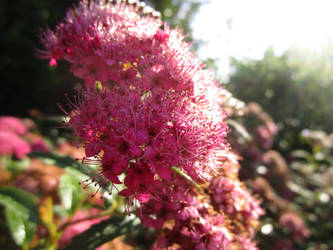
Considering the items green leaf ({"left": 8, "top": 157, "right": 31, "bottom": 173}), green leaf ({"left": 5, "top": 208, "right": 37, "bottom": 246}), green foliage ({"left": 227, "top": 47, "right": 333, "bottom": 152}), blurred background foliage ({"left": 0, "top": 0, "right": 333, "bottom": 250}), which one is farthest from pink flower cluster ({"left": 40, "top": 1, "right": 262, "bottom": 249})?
green foliage ({"left": 227, "top": 47, "right": 333, "bottom": 152})

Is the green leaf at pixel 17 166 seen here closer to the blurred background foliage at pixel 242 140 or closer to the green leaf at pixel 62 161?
the blurred background foliage at pixel 242 140

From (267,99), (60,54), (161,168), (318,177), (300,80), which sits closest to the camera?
(161,168)

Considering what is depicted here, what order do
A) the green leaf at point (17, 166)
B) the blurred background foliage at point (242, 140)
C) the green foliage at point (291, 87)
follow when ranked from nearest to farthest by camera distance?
the blurred background foliage at point (242, 140) → the green leaf at point (17, 166) → the green foliage at point (291, 87)

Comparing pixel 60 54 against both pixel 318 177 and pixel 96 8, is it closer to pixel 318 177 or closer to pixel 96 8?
pixel 96 8

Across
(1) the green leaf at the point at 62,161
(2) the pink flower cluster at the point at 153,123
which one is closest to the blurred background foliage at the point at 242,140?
(1) the green leaf at the point at 62,161

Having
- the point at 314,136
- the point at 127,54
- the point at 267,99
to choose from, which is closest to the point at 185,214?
the point at 127,54

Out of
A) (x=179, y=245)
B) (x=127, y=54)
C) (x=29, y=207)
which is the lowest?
(x=29, y=207)
